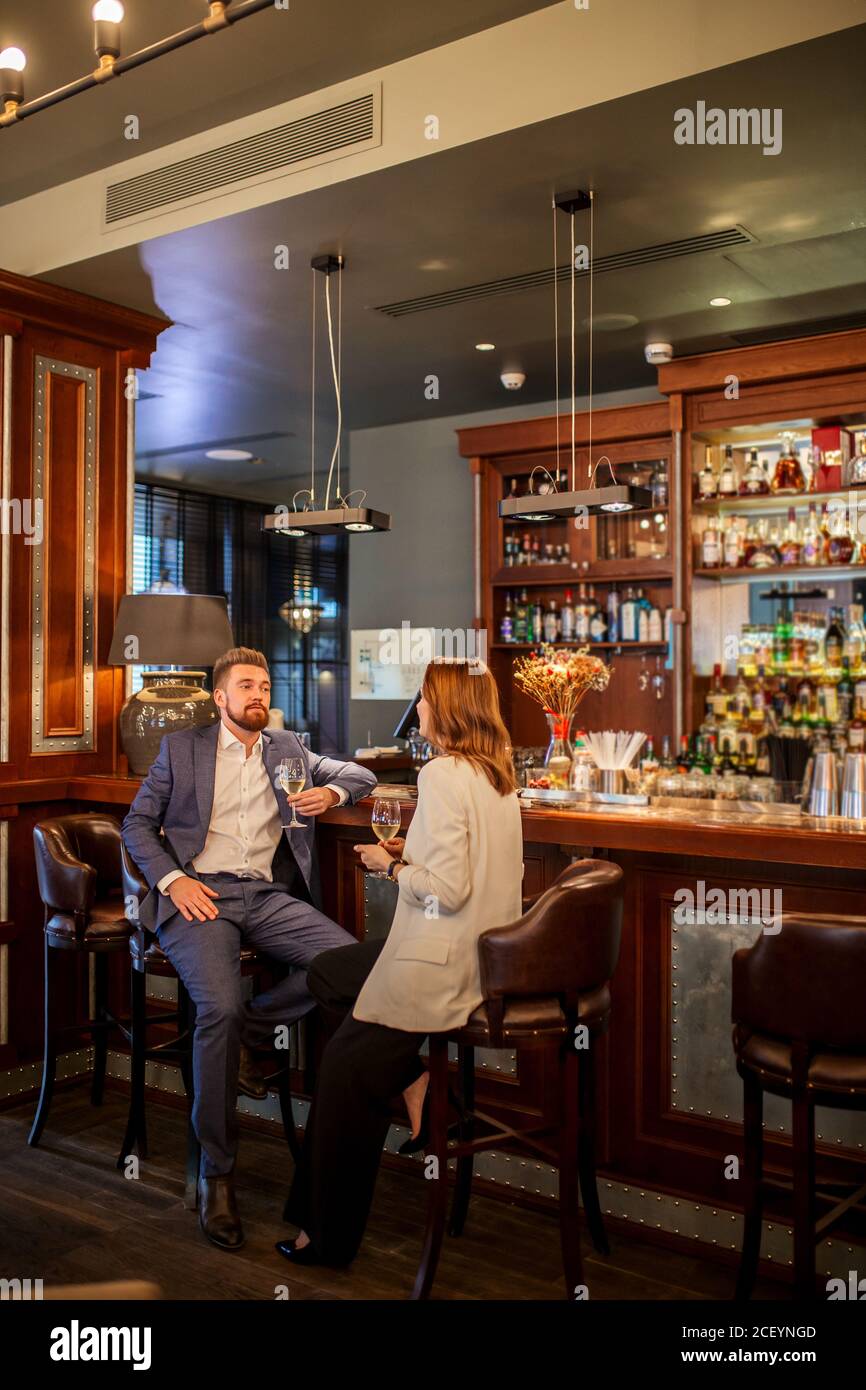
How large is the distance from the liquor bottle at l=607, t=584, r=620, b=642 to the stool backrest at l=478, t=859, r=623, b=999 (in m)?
3.70

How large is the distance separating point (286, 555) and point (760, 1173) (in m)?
9.25

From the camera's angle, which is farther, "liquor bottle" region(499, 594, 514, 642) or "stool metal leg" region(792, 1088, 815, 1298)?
"liquor bottle" region(499, 594, 514, 642)

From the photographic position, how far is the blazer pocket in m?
2.56

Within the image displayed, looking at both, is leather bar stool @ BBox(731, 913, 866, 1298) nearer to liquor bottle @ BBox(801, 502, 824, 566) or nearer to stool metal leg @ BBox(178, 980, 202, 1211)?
stool metal leg @ BBox(178, 980, 202, 1211)

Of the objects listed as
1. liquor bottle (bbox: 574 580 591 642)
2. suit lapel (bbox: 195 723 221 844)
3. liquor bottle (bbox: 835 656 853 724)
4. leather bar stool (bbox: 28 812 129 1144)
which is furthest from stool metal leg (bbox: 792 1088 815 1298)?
liquor bottle (bbox: 574 580 591 642)

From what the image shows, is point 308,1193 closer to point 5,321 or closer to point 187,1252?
point 187,1252

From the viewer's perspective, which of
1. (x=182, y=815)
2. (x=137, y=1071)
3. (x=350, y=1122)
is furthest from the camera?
(x=137, y=1071)

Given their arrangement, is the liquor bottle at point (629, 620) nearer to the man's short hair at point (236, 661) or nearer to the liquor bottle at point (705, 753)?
the liquor bottle at point (705, 753)

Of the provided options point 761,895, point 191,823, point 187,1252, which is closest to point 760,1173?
point 761,895

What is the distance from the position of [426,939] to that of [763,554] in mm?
3513

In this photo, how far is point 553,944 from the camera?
2486 mm

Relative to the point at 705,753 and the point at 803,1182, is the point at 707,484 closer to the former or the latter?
the point at 705,753

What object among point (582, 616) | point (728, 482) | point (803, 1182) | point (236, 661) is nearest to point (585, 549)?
point (582, 616)

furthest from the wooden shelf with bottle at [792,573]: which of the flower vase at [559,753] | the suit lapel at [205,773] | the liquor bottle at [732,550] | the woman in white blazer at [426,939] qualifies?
the woman in white blazer at [426,939]
